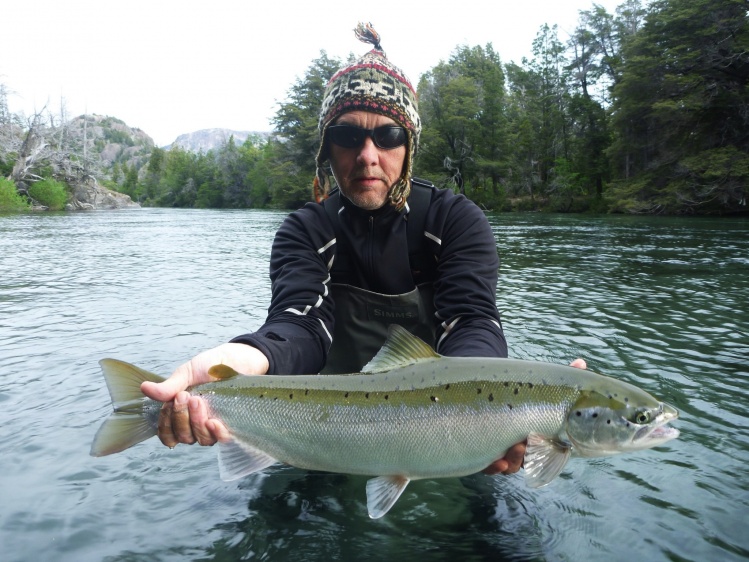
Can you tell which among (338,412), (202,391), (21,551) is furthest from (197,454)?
(338,412)

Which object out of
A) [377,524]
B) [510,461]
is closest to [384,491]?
[510,461]

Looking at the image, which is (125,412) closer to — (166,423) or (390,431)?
(166,423)

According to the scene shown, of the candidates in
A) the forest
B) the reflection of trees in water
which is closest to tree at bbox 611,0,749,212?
the forest

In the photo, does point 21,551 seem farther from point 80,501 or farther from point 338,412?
point 338,412

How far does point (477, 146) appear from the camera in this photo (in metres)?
47.2

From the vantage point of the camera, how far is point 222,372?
2.29m

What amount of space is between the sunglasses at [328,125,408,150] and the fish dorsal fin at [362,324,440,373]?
1.24m

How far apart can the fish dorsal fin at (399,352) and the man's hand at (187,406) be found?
0.67 metres

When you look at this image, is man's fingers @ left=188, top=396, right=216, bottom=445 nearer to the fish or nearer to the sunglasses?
the fish

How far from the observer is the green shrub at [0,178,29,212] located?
37500mm

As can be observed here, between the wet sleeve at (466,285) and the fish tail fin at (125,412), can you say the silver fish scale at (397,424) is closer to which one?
the fish tail fin at (125,412)

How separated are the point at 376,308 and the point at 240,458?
4.53 feet

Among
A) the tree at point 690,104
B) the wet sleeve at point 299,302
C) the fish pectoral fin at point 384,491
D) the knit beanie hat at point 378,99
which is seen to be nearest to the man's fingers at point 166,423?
the wet sleeve at point 299,302

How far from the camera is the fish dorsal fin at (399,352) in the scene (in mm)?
2334
